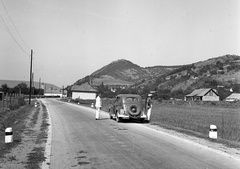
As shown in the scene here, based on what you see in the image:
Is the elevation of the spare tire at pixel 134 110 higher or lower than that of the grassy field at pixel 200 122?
higher

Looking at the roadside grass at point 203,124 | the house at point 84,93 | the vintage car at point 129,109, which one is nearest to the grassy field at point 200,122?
the roadside grass at point 203,124

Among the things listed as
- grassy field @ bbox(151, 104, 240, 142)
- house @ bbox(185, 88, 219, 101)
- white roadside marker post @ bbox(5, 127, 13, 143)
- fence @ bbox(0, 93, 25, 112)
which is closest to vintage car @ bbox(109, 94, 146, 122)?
grassy field @ bbox(151, 104, 240, 142)

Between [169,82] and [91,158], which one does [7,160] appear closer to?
[91,158]

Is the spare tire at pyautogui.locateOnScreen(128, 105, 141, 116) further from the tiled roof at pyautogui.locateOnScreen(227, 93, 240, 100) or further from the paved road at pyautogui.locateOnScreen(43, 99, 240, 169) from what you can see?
the tiled roof at pyautogui.locateOnScreen(227, 93, 240, 100)

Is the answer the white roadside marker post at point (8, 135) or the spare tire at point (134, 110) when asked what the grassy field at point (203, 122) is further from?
the white roadside marker post at point (8, 135)

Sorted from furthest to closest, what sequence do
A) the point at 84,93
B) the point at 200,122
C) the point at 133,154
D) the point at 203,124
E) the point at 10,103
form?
the point at 84,93
the point at 10,103
the point at 200,122
the point at 203,124
the point at 133,154

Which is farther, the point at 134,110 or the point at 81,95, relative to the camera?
the point at 81,95

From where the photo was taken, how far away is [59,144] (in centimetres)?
1027

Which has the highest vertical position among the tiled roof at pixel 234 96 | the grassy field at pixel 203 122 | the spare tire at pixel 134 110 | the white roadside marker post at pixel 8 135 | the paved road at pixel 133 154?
the tiled roof at pixel 234 96

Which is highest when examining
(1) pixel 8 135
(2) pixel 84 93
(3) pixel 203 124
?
(2) pixel 84 93

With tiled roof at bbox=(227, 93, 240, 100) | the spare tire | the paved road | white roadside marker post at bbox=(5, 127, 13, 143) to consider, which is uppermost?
tiled roof at bbox=(227, 93, 240, 100)

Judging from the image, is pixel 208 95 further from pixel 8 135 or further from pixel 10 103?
pixel 8 135

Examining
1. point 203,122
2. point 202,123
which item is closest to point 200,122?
point 203,122

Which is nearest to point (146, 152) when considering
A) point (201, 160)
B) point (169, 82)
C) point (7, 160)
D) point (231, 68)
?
point (201, 160)
